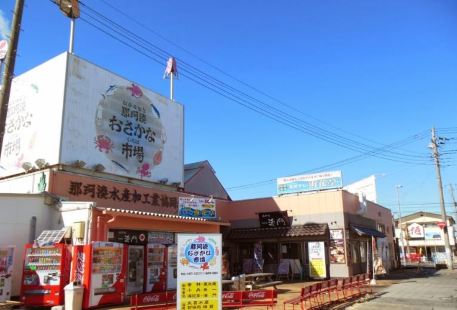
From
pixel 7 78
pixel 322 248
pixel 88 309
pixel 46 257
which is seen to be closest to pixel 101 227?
pixel 46 257

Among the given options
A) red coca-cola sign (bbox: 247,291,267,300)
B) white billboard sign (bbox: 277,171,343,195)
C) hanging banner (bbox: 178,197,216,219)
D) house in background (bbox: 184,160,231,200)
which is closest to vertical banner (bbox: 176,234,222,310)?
red coca-cola sign (bbox: 247,291,267,300)

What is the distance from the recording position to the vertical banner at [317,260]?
950 inches

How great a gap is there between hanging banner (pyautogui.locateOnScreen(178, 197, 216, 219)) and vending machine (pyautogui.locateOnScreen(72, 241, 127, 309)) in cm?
646

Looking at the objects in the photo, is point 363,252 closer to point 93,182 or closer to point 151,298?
point 93,182

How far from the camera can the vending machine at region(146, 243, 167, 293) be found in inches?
666

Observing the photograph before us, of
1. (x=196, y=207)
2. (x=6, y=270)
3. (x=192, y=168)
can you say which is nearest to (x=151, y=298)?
(x=6, y=270)

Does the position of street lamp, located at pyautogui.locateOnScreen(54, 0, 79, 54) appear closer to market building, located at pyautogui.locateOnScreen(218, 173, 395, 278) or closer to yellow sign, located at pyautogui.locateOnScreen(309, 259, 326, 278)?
market building, located at pyautogui.locateOnScreen(218, 173, 395, 278)

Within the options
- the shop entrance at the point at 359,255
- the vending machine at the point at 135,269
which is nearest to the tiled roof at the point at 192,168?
the shop entrance at the point at 359,255

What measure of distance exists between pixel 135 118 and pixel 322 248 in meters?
12.2

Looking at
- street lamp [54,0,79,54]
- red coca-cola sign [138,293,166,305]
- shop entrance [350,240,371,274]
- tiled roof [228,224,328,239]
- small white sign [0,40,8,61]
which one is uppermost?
street lamp [54,0,79,54]

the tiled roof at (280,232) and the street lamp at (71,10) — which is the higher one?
the street lamp at (71,10)

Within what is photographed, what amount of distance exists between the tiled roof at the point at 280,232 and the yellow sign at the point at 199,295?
51.1ft

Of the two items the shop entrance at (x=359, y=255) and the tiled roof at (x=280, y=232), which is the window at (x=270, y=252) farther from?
the shop entrance at (x=359, y=255)

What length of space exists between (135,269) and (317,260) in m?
11.3
